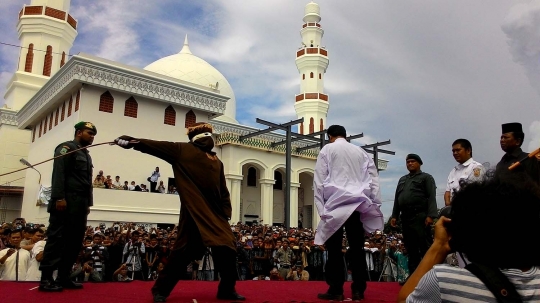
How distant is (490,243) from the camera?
4.71ft

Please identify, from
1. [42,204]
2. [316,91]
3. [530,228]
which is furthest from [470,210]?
[316,91]

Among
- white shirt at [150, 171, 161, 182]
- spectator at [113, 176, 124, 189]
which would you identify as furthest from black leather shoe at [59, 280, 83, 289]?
white shirt at [150, 171, 161, 182]

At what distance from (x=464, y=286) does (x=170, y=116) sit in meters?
20.1

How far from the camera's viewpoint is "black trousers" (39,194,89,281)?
4.33 m

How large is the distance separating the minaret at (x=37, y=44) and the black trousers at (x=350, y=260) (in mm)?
26228

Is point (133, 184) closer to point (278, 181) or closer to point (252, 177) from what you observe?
point (252, 177)

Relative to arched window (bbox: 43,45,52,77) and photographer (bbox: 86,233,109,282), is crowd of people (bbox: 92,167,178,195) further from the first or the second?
arched window (bbox: 43,45,52,77)

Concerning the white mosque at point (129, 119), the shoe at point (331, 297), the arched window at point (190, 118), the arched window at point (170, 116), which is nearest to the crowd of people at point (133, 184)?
the white mosque at point (129, 119)

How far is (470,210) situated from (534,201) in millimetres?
205

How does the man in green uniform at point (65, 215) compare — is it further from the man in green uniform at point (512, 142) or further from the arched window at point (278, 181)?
the arched window at point (278, 181)

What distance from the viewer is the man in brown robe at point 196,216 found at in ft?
12.3

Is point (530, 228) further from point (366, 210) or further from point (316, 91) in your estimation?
point (316, 91)

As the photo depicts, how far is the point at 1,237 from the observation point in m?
8.70

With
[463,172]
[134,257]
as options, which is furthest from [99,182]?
[463,172]
